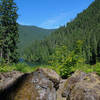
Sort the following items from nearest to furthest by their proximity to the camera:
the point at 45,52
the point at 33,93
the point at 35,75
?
the point at 33,93 < the point at 35,75 < the point at 45,52

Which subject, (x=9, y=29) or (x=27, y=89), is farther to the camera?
(x=9, y=29)

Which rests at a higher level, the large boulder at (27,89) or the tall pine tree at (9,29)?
the tall pine tree at (9,29)

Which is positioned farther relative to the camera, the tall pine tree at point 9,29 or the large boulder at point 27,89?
the tall pine tree at point 9,29

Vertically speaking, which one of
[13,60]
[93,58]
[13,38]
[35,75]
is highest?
[13,38]

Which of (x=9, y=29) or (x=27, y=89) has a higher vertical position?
(x=9, y=29)

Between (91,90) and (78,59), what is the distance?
5553 millimetres

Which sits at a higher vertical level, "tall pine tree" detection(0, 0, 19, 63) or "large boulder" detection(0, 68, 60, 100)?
"tall pine tree" detection(0, 0, 19, 63)

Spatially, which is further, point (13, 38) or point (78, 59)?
point (13, 38)

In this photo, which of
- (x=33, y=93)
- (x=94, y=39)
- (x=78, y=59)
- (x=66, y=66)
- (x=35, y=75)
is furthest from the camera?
(x=94, y=39)

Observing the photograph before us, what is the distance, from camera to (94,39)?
5922 centimetres

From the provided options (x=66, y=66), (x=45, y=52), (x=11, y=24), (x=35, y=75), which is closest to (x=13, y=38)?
(x=11, y=24)

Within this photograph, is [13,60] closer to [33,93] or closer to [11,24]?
[11,24]

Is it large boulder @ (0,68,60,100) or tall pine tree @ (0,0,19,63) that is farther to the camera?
tall pine tree @ (0,0,19,63)

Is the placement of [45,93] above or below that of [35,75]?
below
